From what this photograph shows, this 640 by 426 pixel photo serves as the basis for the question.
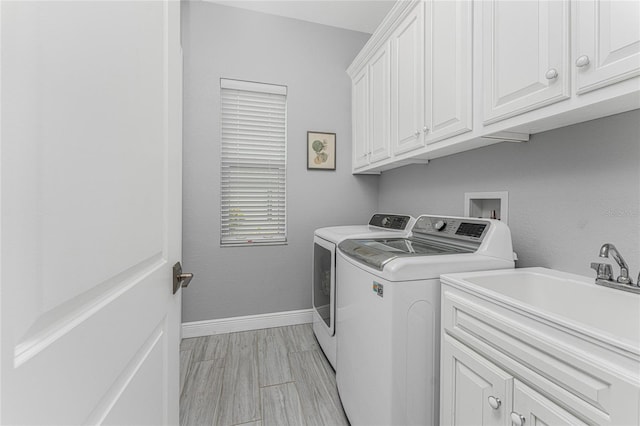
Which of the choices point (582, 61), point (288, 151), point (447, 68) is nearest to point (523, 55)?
point (582, 61)

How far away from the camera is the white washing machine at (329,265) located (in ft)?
6.16

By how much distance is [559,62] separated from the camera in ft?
3.03

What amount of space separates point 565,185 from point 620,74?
0.58 meters

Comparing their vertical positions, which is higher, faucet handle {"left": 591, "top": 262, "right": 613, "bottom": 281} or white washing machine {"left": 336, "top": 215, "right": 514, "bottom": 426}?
faucet handle {"left": 591, "top": 262, "right": 613, "bottom": 281}

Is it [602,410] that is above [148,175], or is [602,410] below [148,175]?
below

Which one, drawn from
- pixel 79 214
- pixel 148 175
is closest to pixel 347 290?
pixel 148 175

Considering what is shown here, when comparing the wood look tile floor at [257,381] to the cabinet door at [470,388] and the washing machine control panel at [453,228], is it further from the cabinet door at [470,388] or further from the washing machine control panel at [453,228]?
the washing machine control panel at [453,228]

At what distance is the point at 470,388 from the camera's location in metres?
0.95

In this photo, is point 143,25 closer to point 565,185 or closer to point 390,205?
point 565,185

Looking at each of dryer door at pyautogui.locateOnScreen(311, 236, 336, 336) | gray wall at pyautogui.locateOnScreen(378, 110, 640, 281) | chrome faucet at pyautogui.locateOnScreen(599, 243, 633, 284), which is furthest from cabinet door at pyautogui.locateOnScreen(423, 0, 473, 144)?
dryer door at pyautogui.locateOnScreen(311, 236, 336, 336)

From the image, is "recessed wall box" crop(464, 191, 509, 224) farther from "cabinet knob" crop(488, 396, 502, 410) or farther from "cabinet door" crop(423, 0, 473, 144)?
"cabinet knob" crop(488, 396, 502, 410)

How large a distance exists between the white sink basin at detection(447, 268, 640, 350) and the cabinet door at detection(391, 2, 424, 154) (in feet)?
2.91

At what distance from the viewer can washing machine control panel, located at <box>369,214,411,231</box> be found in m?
2.07

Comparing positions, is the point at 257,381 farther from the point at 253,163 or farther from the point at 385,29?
the point at 385,29
